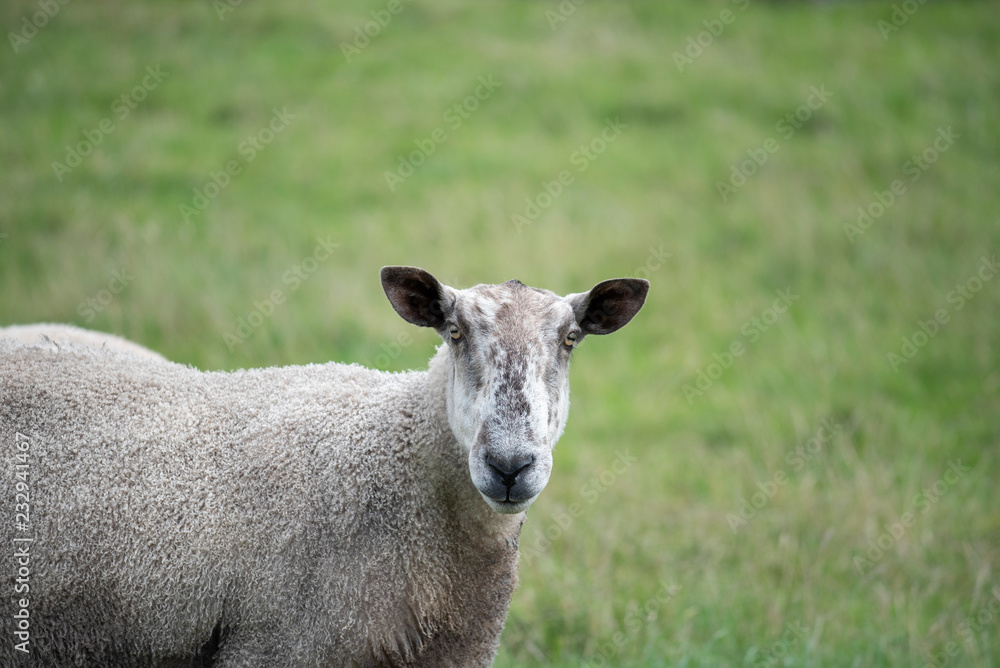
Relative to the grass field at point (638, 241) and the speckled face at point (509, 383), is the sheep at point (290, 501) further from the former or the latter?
the grass field at point (638, 241)

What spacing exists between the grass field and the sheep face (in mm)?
2675

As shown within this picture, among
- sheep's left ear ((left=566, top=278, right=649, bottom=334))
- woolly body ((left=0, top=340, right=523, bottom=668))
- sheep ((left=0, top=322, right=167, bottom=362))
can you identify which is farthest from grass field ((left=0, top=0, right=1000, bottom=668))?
sheep ((left=0, top=322, right=167, bottom=362))

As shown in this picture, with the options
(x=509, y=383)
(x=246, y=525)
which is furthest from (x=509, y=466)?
(x=246, y=525)

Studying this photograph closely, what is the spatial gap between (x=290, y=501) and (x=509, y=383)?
3.69 ft

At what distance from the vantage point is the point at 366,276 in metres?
10.4

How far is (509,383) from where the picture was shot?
→ 3473 millimetres

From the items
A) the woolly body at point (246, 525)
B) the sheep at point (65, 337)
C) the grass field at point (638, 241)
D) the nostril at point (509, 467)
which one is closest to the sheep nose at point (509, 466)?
the nostril at point (509, 467)

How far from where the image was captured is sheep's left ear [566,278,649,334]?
3900mm

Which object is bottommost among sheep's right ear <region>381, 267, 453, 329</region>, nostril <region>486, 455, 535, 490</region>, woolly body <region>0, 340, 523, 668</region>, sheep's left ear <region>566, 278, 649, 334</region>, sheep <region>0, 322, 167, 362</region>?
sheep <region>0, 322, 167, 362</region>

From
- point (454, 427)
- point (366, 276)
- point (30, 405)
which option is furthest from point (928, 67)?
point (30, 405)

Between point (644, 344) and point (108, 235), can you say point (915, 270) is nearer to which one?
point (644, 344)

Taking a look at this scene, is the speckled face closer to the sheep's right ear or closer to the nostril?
the nostril

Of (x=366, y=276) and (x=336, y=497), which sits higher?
(x=336, y=497)

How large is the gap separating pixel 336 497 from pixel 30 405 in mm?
1436
